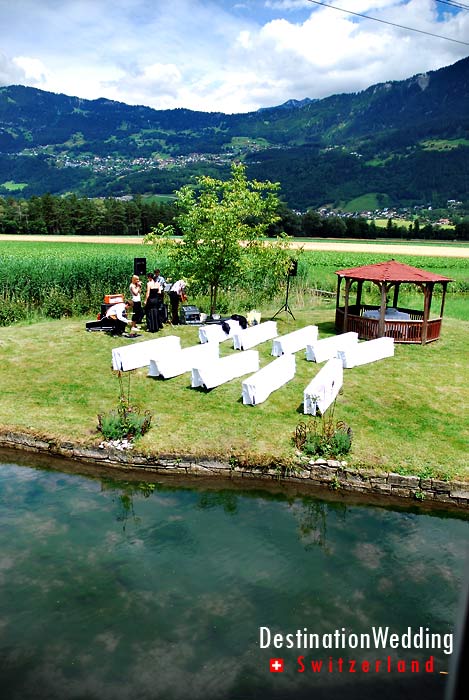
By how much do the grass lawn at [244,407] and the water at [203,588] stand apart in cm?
139

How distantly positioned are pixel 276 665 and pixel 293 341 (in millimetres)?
12591

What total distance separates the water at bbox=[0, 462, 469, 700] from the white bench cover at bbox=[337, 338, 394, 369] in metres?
7.30

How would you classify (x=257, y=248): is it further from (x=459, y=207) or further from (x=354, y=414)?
(x=459, y=207)

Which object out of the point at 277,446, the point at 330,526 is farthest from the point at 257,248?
the point at 330,526

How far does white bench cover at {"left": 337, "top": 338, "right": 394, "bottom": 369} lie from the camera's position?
54.8ft

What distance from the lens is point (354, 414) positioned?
13.1m

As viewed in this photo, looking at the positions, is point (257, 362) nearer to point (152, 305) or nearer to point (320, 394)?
point (320, 394)

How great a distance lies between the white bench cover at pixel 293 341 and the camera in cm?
1755

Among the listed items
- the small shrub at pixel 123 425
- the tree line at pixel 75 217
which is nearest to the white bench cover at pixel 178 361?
the small shrub at pixel 123 425

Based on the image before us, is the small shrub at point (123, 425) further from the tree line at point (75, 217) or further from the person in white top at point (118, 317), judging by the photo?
the tree line at point (75, 217)

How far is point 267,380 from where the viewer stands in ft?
45.5

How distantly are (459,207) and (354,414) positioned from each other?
8140 inches

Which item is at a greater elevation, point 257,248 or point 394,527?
point 257,248

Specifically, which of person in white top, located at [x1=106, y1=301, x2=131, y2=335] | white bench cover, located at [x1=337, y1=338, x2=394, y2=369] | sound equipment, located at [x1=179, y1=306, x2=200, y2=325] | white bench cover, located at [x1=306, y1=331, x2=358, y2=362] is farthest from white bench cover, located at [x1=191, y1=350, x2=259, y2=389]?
sound equipment, located at [x1=179, y1=306, x2=200, y2=325]
